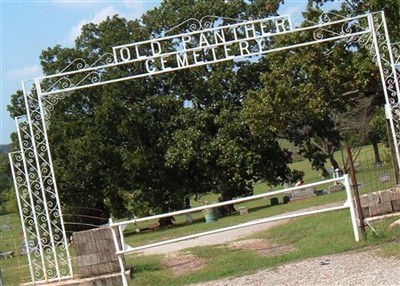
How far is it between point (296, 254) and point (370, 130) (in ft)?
113

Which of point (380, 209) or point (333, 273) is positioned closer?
point (333, 273)

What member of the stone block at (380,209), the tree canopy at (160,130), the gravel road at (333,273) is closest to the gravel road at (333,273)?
Answer: the gravel road at (333,273)

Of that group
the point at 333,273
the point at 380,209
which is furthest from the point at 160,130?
the point at 333,273

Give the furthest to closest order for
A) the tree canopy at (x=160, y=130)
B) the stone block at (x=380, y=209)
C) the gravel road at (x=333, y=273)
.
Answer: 1. the tree canopy at (x=160, y=130)
2. the stone block at (x=380, y=209)
3. the gravel road at (x=333, y=273)

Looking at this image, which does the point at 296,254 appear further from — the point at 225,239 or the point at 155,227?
the point at 155,227

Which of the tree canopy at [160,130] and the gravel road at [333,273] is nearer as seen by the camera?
the gravel road at [333,273]

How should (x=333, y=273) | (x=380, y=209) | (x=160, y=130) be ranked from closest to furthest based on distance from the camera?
(x=333, y=273), (x=380, y=209), (x=160, y=130)

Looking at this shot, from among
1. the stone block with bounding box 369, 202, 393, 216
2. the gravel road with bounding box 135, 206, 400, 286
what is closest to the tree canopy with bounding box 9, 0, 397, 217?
the stone block with bounding box 369, 202, 393, 216

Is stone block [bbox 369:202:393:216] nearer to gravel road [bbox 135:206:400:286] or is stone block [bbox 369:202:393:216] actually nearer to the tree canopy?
gravel road [bbox 135:206:400:286]

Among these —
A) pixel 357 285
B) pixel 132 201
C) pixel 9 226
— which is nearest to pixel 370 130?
pixel 132 201

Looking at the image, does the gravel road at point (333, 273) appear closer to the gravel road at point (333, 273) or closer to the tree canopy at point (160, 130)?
the gravel road at point (333, 273)

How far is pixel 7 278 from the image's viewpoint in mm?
14773

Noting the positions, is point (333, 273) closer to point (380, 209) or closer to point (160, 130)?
point (380, 209)

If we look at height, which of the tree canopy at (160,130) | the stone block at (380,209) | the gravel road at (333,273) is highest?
the tree canopy at (160,130)
